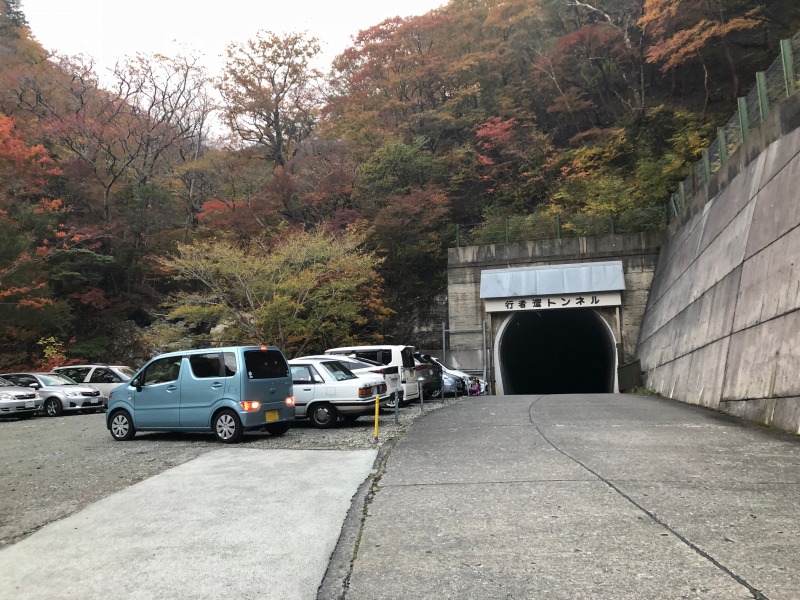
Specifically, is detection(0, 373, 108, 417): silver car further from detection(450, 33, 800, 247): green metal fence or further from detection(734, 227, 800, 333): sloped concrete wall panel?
detection(450, 33, 800, 247): green metal fence

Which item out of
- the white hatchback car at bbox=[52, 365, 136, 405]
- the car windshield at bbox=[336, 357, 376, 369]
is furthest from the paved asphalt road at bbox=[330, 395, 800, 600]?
the white hatchback car at bbox=[52, 365, 136, 405]

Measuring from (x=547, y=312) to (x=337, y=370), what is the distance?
2050cm

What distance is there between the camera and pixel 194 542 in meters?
4.72

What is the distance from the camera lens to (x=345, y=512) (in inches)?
217

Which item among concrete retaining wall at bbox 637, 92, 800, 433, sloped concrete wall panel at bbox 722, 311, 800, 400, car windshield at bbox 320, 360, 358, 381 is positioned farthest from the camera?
car windshield at bbox 320, 360, 358, 381

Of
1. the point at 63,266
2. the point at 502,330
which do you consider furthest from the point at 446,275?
the point at 63,266

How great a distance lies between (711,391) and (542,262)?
52.8 ft

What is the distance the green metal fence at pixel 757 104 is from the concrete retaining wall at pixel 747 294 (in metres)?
0.62

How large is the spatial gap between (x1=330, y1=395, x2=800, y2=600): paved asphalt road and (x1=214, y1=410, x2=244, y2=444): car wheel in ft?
9.97

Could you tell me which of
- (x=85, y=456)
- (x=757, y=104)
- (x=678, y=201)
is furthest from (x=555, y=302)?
(x=85, y=456)

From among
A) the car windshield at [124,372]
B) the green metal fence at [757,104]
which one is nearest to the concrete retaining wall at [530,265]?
the green metal fence at [757,104]

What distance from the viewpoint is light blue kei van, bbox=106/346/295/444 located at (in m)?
10.3

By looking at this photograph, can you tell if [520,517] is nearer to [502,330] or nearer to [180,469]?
[180,469]

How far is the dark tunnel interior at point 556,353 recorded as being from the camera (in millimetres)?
30859
